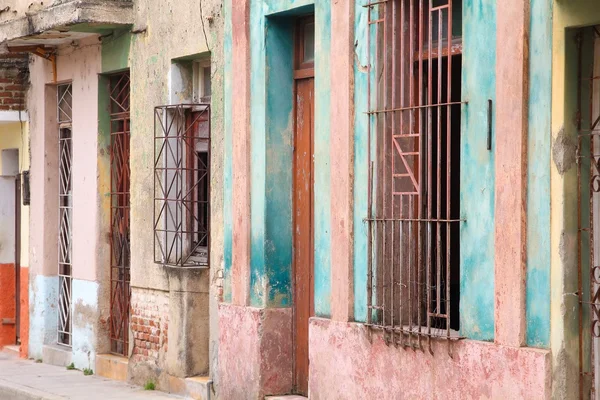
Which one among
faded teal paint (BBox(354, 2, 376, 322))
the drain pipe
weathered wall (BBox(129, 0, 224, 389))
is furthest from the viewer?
weathered wall (BBox(129, 0, 224, 389))

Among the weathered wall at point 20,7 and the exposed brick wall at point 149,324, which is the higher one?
the weathered wall at point 20,7

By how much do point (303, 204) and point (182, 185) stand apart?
194 cm

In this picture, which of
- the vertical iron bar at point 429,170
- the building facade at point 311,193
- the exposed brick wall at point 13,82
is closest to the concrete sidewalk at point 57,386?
the building facade at point 311,193

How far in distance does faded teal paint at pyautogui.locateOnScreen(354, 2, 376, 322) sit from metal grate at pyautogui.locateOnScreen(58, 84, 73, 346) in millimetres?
6141

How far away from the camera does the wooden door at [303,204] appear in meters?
10.2

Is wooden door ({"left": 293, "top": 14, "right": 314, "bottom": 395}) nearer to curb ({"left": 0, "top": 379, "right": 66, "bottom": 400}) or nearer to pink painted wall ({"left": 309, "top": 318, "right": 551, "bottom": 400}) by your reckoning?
pink painted wall ({"left": 309, "top": 318, "right": 551, "bottom": 400})

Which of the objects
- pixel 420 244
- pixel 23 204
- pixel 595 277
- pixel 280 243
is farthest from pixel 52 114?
pixel 595 277

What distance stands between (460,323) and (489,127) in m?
1.34

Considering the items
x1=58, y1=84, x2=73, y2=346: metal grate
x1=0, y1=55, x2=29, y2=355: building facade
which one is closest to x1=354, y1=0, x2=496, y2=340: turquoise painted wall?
x1=58, y1=84, x2=73, y2=346: metal grate

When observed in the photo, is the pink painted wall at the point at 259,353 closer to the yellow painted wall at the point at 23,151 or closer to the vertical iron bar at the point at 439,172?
the vertical iron bar at the point at 439,172

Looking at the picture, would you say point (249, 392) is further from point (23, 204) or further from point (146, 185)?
point (23, 204)

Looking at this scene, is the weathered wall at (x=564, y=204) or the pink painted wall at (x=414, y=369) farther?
the pink painted wall at (x=414, y=369)

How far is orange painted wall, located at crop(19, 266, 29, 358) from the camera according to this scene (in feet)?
49.9

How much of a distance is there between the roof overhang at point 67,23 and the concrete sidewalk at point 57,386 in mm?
3754
